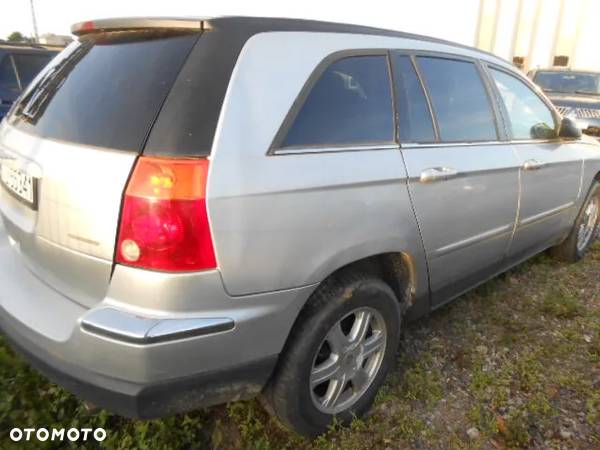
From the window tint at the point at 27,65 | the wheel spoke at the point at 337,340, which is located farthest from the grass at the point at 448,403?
the window tint at the point at 27,65

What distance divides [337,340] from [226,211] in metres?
0.82

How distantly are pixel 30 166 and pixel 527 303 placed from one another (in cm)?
309

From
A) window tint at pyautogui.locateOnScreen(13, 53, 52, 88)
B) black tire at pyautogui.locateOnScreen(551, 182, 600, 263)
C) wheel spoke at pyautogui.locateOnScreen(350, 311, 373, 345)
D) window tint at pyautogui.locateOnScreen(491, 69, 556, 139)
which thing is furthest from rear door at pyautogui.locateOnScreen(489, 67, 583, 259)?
window tint at pyautogui.locateOnScreen(13, 53, 52, 88)

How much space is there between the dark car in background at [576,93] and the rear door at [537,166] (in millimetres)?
5614

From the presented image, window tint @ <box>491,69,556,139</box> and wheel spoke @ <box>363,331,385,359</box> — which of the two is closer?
wheel spoke @ <box>363,331,385,359</box>

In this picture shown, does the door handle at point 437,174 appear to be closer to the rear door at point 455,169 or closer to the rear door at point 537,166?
the rear door at point 455,169

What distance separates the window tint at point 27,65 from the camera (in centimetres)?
658

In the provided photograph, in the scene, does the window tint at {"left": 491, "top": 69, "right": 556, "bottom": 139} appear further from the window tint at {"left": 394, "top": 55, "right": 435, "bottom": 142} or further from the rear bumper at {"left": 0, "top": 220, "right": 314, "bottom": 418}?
the rear bumper at {"left": 0, "top": 220, "right": 314, "bottom": 418}

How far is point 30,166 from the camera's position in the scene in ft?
5.35

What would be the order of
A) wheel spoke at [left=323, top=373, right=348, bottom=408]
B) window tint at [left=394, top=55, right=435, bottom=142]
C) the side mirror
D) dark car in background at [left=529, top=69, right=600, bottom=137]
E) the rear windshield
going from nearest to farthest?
the rear windshield → wheel spoke at [left=323, top=373, right=348, bottom=408] → window tint at [left=394, top=55, right=435, bottom=142] → the side mirror → dark car in background at [left=529, top=69, right=600, bottom=137]

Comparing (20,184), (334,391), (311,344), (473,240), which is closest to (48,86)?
(20,184)

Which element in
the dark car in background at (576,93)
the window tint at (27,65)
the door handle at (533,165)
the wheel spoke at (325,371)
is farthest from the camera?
the dark car in background at (576,93)

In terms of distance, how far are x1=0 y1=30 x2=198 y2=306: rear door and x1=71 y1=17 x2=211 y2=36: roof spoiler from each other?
3cm

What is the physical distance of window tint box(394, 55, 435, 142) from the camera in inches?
80.2
